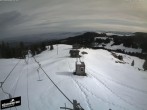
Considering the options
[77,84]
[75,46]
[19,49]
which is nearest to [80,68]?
[77,84]

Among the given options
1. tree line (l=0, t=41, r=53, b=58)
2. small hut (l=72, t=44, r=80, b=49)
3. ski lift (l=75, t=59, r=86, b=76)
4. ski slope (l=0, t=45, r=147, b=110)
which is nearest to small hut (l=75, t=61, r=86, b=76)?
ski lift (l=75, t=59, r=86, b=76)

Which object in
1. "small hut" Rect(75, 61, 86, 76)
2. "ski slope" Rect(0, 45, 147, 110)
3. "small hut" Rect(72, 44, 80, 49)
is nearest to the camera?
"ski slope" Rect(0, 45, 147, 110)

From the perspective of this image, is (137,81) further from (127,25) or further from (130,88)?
(127,25)

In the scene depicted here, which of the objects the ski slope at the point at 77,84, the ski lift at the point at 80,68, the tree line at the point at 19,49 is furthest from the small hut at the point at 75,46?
the tree line at the point at 19,49

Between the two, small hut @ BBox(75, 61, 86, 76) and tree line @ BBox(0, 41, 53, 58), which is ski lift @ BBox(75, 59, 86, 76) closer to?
small hut @ BBox(75, 61, 86, 76)

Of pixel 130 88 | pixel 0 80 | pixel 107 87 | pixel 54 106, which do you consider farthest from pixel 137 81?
pixel 0 80

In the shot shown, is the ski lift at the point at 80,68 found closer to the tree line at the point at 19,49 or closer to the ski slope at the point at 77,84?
the ski slope at the point at 77,84

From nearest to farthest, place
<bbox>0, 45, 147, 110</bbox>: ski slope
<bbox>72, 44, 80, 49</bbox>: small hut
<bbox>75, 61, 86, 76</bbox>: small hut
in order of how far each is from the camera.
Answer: <bbox>0, 45, 147, 110</bbox>: ski slope → <bbox>72, 44, 80, 49</bbox>: small hut → <bbox>75, 61, 86, 76</bbox>: small hut

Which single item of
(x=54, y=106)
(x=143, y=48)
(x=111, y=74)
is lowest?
(x=54, y=106)
